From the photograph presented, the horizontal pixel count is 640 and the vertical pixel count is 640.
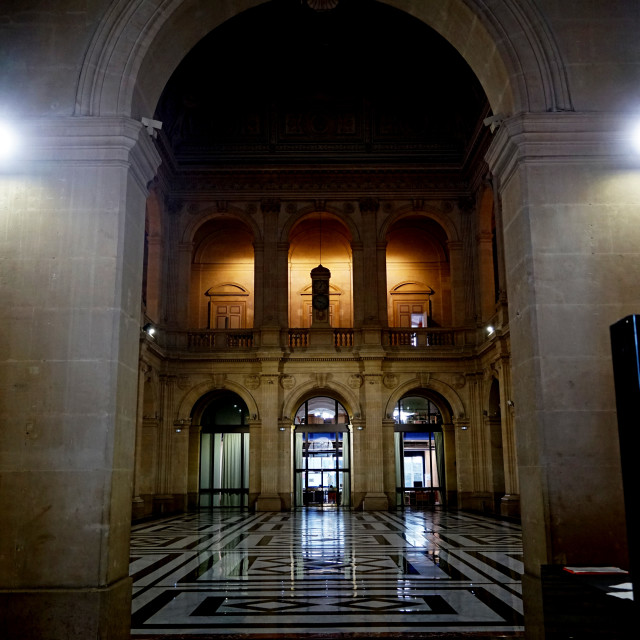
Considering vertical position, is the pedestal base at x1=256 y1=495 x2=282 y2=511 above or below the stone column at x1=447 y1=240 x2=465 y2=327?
below

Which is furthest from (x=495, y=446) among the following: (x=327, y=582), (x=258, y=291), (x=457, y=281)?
(x=327, y=582)

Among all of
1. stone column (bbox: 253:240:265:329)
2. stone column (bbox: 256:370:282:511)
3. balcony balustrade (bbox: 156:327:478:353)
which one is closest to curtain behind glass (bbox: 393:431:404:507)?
balcony balustrade (bbox: 156:327:478:353)

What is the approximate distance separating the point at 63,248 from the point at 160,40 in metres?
2.22

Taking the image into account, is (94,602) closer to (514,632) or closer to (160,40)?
(514,632)

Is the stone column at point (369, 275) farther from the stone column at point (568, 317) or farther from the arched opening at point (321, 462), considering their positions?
the stone column at point (568, 317)

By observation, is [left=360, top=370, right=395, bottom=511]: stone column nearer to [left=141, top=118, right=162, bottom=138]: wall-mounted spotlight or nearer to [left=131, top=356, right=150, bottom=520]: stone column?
[left=131, top=356, right=150, bottom=520]: stone column

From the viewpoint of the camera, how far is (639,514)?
9.73 feet

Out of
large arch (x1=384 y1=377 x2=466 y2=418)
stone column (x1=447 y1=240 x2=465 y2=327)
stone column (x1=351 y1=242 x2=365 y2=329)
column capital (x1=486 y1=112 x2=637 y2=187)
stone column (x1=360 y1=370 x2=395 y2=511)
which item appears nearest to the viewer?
column capital (x1=486 y1=112 x2=637 y2=187)

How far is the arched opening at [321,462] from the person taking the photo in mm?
24953

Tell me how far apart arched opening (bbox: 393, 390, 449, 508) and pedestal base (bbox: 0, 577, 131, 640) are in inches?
791

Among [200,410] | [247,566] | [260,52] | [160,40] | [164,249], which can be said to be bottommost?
[247,566]

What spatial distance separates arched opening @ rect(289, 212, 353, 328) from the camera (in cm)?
2688

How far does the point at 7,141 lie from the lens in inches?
233

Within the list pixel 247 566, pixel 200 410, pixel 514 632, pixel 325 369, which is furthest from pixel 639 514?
pixel 200 410
